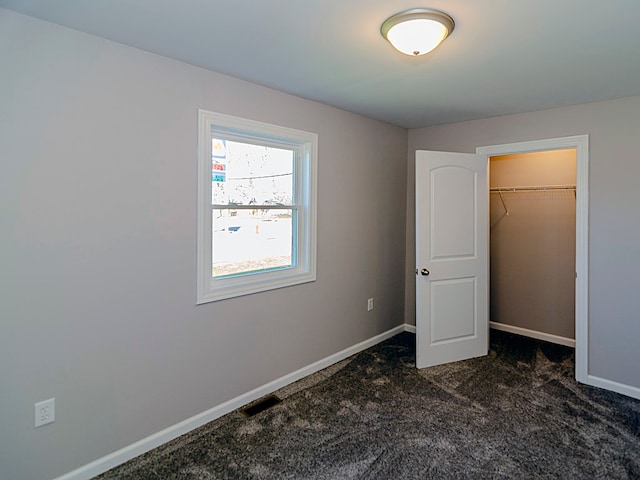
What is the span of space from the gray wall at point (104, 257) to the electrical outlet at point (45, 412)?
1.1 inches

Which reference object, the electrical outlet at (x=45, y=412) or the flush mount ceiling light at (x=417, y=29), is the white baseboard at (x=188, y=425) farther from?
the flush mount ceiling light at (x=417, y=29)

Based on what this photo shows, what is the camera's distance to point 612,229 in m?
3.01

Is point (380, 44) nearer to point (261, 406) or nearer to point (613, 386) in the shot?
point (261, 406)

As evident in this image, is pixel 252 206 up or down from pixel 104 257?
up

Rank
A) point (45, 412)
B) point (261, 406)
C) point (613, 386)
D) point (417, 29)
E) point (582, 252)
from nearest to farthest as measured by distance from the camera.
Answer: point (417, 29)
point (45, 412)
point (261, 406)
point (613, 386)
point (582, 252)

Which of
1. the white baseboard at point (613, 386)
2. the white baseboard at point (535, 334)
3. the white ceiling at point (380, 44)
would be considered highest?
the white ceiling at point (380, 44)

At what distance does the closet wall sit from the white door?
36.5 inches

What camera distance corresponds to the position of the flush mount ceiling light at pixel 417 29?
5.54 feet

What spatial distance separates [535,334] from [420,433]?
99.9 inches

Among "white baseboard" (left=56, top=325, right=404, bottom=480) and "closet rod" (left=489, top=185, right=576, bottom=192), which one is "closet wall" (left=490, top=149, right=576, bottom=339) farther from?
"white baseboard" (left=56, top=325, right=404, bottom=480)

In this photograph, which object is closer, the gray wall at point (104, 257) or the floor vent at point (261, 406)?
the gray wall at point (104, 257)

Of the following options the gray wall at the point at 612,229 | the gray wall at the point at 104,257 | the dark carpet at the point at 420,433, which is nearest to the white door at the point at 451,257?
the dark carpet at the point at 420,433

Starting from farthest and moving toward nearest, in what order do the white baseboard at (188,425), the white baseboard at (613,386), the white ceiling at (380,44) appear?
the white baseboard at (613,386), the white baseboard at (188,425), the white ceiling at (380,44)

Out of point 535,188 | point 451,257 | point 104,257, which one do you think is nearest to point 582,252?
point 451,257
